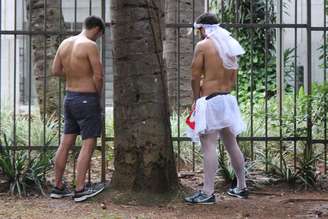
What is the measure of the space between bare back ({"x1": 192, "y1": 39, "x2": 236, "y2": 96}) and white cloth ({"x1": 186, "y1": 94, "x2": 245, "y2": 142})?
10 centimetres

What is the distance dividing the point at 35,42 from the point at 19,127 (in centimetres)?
156

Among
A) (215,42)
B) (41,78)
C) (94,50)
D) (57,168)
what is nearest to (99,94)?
(94,50)

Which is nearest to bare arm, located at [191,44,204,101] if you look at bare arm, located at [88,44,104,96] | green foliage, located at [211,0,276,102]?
bare arm, located at [88,44,104,96]

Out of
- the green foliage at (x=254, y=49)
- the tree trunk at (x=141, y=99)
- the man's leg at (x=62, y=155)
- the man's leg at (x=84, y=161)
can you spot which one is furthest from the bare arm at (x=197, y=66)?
the green foliage at (x=254, y=49)

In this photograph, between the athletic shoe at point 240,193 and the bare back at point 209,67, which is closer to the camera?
the bare back at point 209,67

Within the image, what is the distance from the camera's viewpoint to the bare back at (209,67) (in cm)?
611

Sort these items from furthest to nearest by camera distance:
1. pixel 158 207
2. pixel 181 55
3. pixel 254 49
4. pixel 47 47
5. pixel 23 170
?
pixel 254 49, pixel 181 55, pixel 47 47, pixel 23 170, pixel 158 207

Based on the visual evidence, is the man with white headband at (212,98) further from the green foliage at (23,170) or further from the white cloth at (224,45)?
the green foliage at (23,170)

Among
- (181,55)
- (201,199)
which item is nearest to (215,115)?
(201,199)

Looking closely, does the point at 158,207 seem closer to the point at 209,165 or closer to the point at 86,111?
the point at 209,165

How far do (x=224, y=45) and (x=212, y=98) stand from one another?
1.79 feet

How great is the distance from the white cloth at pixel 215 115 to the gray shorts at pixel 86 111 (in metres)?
0.99

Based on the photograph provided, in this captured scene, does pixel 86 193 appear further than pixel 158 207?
Yes

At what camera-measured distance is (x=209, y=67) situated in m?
6.13
